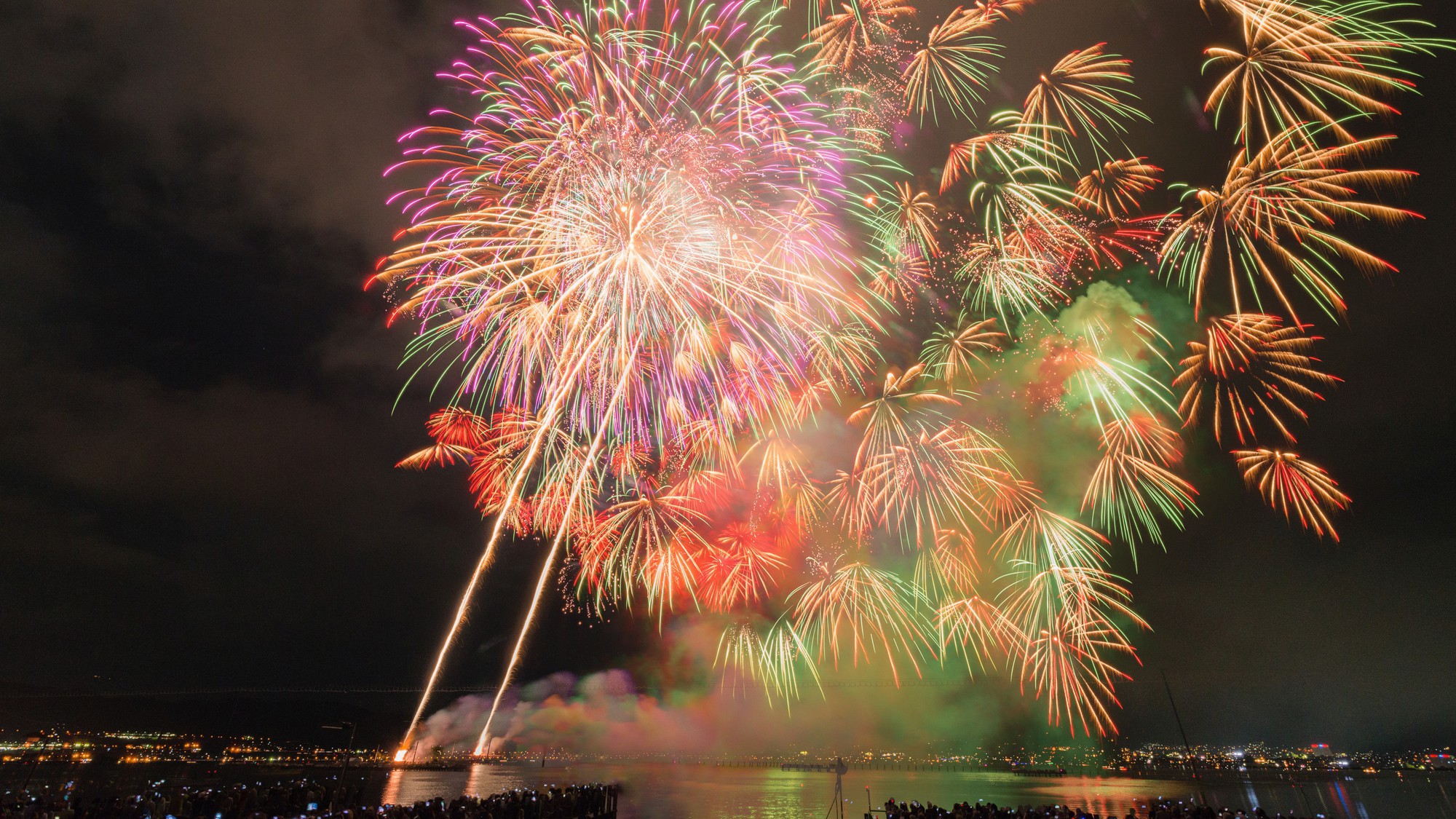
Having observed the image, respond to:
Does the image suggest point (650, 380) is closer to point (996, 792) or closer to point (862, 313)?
point (862, 313)

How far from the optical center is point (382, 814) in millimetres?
16031

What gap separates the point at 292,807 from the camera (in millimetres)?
24188

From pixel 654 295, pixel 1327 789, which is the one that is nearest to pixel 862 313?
pixel 654 295

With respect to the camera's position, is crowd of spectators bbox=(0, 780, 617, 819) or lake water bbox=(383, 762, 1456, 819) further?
lake water bbox=(383, 762, 1456, 819)

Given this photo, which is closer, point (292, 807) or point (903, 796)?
point (292, 807)

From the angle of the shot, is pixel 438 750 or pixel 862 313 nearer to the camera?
pixel 862 313

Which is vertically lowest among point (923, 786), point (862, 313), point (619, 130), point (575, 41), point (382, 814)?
point (923, 786)

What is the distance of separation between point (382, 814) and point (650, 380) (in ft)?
41.3

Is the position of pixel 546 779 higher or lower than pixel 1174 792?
higher

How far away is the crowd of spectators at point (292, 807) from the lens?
1565cm

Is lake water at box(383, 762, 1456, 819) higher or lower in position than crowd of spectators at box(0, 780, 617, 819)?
lower

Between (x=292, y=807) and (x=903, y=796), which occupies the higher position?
(x=292, y=807)

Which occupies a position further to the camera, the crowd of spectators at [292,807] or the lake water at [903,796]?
the lake water at [903,796]

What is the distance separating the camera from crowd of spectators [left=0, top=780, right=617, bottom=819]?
15.6m
